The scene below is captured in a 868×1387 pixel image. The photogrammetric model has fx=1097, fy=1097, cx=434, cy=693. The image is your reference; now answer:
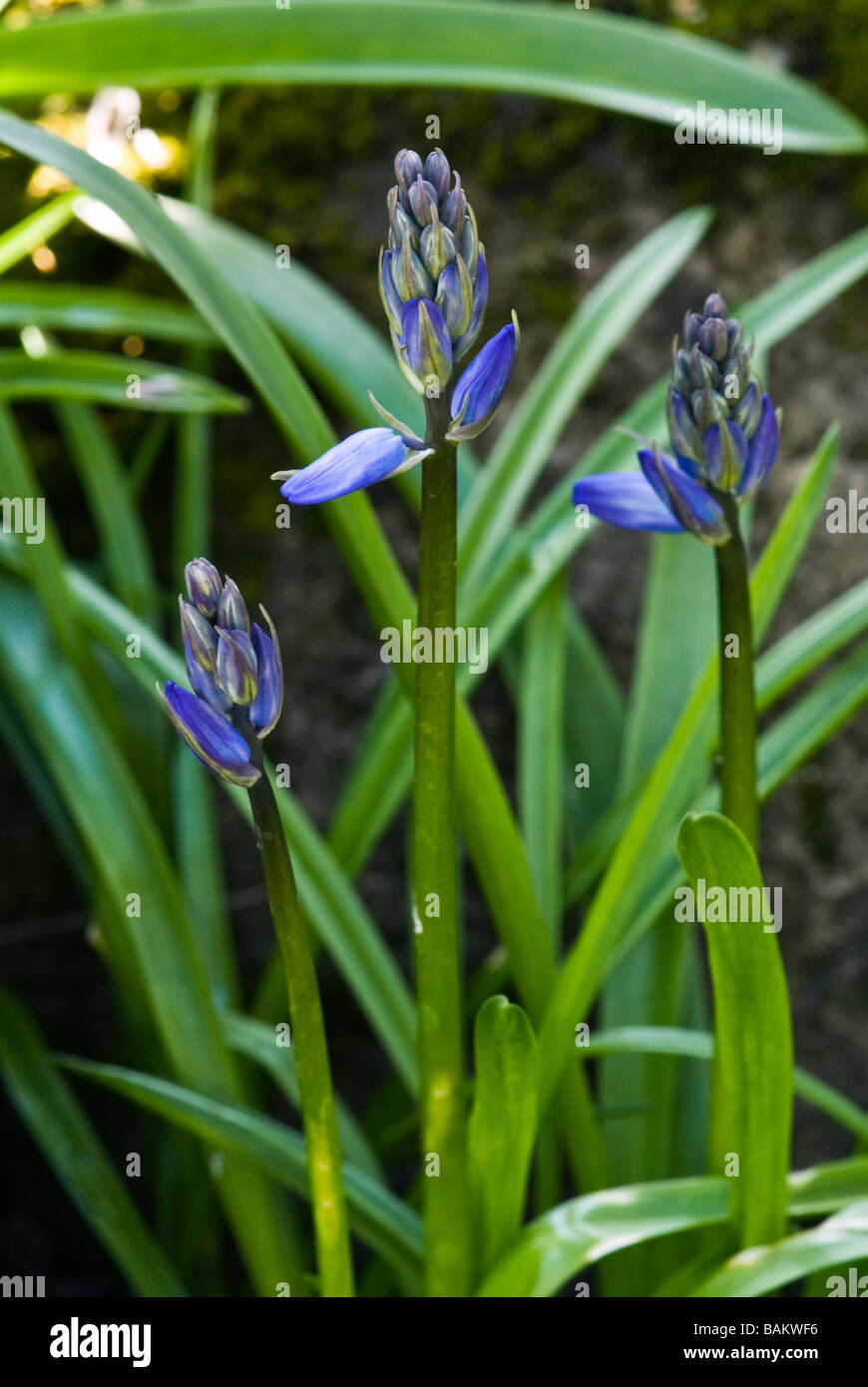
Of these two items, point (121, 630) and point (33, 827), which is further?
point (33, 827)

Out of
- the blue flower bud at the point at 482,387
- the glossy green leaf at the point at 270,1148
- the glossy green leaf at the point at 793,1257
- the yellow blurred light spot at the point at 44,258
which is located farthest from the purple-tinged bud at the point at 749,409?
the yellow blurred light spot at the point at 44,258

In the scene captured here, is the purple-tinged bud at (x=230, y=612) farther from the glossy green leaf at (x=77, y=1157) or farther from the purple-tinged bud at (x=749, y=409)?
the glossy green leaf at (x=77, y=1157)

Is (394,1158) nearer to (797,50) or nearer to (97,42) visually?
(97,42)

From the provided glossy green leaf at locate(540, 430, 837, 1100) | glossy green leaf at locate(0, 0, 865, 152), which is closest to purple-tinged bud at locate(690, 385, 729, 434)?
glossy green leaf at locate(540, 430, 837, 1100)

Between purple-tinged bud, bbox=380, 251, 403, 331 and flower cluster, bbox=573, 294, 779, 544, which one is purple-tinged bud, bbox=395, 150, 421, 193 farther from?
flower cluster, bbox=573, 294, 779, 544

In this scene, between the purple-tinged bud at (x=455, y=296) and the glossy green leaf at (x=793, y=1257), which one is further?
the glossy green leaf at (x=793, y=1257)
